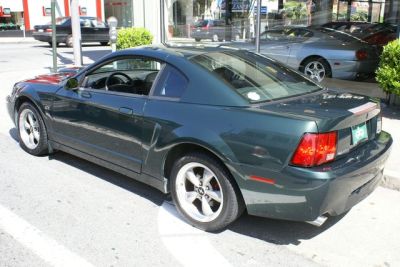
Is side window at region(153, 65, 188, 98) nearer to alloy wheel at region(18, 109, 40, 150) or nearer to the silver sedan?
alloy wheel at region(18, 109, 40, 150)

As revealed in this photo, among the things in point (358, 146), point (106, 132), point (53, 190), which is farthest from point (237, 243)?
point (53, 190)

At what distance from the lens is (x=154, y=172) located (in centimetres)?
414

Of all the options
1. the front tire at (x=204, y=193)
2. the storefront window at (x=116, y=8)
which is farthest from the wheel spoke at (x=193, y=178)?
the storefront window at (x=116, y=8)

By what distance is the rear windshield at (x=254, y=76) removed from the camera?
3.86 m

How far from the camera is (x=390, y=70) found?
7.09 meters

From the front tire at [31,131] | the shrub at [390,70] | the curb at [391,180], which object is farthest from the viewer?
the shrub at [390,70]

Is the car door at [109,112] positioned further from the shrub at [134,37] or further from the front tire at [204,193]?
the shrub at [134,37]

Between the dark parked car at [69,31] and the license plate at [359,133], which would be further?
the dark parked car at [69,31]

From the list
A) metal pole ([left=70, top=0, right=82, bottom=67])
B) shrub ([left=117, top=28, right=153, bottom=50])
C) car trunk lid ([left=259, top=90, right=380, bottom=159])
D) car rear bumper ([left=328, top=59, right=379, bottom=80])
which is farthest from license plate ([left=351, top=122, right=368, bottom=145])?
metal pole ([left=70, top=0, right=82, bottom=67])

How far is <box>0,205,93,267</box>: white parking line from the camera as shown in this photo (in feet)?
11.2

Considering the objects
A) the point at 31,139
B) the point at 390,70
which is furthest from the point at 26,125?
the point at 390,70

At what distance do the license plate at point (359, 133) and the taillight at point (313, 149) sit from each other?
0.35 metres

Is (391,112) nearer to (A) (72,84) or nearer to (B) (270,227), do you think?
(B) (270,227)

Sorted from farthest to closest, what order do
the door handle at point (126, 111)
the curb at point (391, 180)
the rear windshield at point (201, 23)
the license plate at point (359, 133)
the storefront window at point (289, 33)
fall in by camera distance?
the rear windshield at point (201, 23) < the storefront window at point (289, 33) < the curb at point (391, 180) < the door handle at point (126, 111) < the license plate at point (359, 133)
